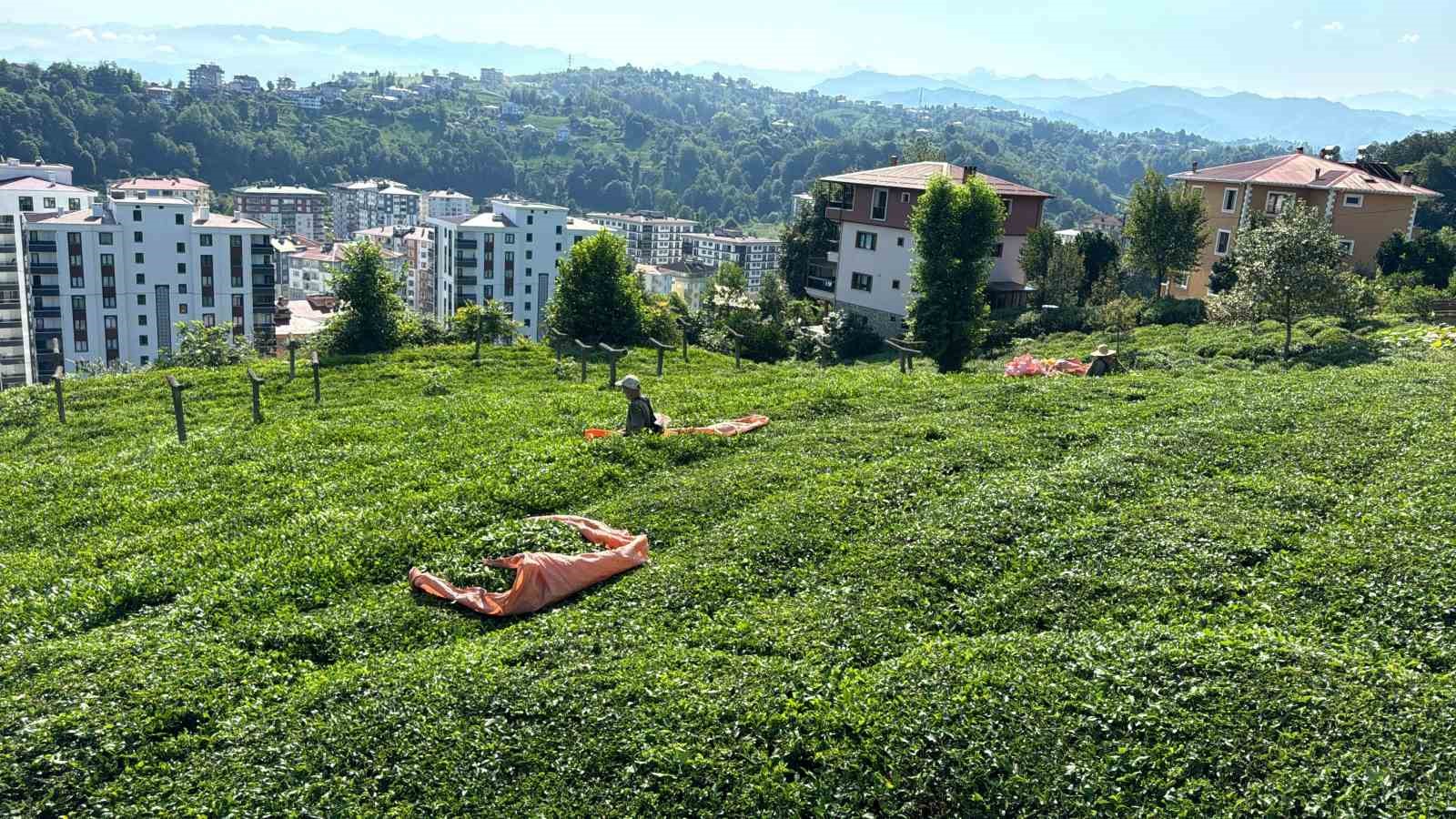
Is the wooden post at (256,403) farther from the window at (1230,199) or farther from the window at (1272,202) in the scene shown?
the window at (1230,199)

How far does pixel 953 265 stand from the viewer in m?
38.8

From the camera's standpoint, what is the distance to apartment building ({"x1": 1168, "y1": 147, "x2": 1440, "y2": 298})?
55125mm

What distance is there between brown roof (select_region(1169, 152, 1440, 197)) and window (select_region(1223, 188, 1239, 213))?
76cm

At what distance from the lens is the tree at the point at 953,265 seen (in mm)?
38969

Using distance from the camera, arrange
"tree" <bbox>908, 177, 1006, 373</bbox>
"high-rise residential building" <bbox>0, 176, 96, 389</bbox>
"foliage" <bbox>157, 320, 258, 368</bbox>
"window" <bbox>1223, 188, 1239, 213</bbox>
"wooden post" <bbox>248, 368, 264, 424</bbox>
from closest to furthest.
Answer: "wooden post" <bbox>248, 368, 264, 424</bbox> < "foliage" <bbox>157, 320, 258, 368</bbox> < "tree" <bbox>908, 177, 1006, 373</bbox> < "window" <bbox>1223, 188, 1239, 213</bbox> < "high-rise residential building" <bbox>0, 176, 96, 389</bbox>

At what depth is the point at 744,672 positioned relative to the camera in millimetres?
10578

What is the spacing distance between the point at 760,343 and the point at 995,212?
455 inches

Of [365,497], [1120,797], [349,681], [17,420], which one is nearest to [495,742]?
[349,681]

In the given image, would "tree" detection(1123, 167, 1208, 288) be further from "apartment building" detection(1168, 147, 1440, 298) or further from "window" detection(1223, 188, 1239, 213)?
"window" detection(1223, 188, 1239, 213)

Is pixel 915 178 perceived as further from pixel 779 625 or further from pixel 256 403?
pixel 779 625

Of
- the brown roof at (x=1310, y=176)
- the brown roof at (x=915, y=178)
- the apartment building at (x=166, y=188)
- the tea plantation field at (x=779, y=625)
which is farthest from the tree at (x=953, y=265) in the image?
the apartment building at (x=166, y=188)

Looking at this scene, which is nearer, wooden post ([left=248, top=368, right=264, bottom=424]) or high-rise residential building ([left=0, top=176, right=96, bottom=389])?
wooden post ([left=248, top=368, right=264, bottom=424])

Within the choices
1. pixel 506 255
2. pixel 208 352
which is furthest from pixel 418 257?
pixel 208 352

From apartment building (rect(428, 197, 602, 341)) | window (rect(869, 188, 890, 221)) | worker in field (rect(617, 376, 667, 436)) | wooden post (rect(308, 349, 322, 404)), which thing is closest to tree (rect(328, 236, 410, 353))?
wooden post (rect(308, 349, 322, 404))
